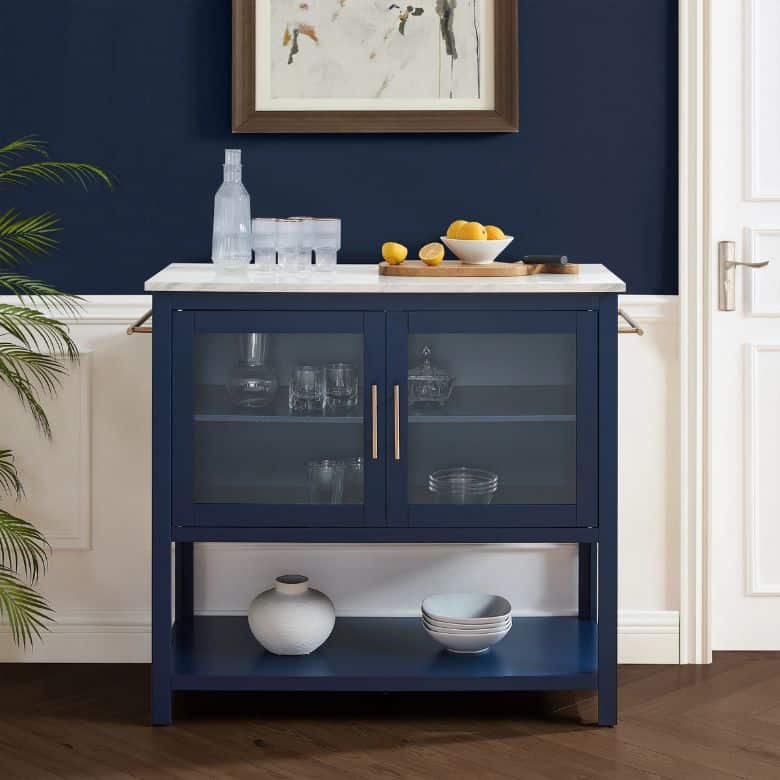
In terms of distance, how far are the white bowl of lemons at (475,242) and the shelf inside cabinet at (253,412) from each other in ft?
1.56

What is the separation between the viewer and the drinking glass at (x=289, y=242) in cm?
Result: 302

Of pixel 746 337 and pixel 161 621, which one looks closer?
pixel 161 621

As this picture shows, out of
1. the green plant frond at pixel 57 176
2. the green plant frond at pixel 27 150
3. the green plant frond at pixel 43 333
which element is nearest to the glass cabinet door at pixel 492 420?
the green plant frond at pixel 43 333

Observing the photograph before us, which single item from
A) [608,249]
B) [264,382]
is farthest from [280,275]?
[608,249]

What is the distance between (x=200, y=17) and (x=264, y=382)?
107cm

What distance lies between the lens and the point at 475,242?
9.90 ft

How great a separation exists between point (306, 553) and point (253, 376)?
28.1 inches

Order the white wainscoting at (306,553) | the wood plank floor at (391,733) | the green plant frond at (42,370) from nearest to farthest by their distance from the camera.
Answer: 1. the wood plank floor at (391,733)
2. the green plant frond at (42,370)
3. the white wainscoting at (306,553)

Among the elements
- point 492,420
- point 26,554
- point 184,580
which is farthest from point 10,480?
point 492,420

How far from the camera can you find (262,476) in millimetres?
2910

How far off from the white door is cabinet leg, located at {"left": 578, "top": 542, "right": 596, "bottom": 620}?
35 centimetres

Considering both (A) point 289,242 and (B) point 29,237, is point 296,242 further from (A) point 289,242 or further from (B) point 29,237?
(B) point 29,237

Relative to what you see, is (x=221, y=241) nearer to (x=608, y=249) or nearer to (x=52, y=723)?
(x=608, y=249)

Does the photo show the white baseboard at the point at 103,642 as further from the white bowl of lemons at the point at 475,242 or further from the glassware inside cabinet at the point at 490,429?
the white bowl of lemons at the point at 475,242
